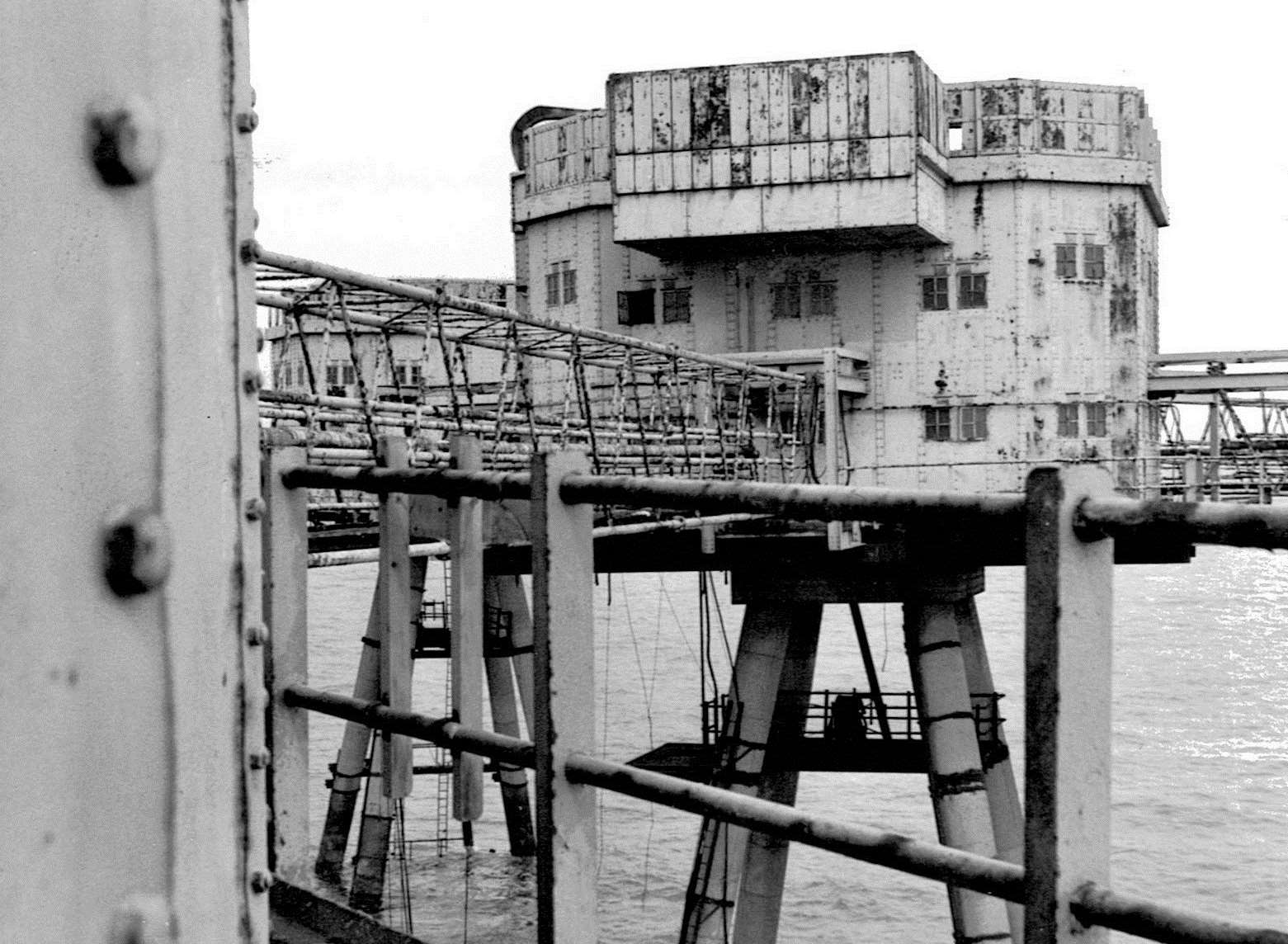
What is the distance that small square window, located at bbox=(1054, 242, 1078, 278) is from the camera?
27.1 m

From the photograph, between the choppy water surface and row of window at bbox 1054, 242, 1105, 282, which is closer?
row of window at bbox 1054, 242, 1105, 282

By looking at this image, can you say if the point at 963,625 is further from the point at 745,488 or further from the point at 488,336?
the point at 745,488

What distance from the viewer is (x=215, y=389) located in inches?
102

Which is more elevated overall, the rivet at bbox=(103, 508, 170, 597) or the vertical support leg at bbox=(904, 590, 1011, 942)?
the rivet at bbox=(103, 508, 170, 597)

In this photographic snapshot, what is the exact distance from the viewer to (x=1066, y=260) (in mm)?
27172

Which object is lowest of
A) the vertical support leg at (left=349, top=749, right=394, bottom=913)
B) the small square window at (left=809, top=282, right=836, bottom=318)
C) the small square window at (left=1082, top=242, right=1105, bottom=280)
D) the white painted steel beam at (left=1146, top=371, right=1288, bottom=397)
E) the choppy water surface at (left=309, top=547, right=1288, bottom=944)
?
the choppy water surface at (left=309, top=547, right=1288, bottom=944)

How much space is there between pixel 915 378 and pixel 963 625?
803 cm

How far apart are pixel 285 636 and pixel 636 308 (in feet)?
84.4

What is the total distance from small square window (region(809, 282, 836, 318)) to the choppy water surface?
8.35 meters

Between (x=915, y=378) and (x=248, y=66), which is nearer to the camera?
(x=248, y=66)

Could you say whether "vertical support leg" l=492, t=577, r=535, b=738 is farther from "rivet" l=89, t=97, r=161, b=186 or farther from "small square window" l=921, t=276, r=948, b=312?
"rivet" l=89, t=97, r=161, b=186

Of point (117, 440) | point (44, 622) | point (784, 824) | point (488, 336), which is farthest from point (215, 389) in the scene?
point (488, 336)

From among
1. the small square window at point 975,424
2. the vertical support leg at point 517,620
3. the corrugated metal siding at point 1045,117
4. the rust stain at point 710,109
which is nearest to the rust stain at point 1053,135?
the corrugated metal siding at point 1045,117

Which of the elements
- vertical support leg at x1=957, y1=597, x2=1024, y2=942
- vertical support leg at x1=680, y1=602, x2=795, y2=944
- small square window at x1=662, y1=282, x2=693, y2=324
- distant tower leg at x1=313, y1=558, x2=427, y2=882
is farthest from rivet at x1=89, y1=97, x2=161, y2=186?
small square window at x1=662, y1=282, x2=693, y2=324
